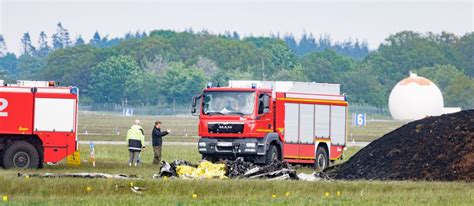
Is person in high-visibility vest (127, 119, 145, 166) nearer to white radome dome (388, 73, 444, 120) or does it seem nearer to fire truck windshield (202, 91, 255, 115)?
fire truck windshield (202, 91, 255, 115)

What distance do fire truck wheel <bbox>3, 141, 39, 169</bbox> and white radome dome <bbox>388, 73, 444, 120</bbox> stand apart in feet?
379

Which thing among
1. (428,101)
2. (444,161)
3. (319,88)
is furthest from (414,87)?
(444,161)

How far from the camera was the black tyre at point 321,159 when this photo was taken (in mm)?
53628

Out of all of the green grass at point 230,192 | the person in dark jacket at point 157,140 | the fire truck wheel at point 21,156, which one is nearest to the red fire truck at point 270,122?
the person in dark jacket at point 157,140

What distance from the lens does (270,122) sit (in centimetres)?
5053

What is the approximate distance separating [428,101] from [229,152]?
11454 centimetres

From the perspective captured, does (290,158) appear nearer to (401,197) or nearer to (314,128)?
(314,128)

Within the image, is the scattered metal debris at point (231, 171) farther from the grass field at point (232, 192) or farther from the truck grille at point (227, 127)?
the truck grille at point (227, 127)

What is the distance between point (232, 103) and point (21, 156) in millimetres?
7732

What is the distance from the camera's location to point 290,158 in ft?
173

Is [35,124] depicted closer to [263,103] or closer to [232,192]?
[263,103]

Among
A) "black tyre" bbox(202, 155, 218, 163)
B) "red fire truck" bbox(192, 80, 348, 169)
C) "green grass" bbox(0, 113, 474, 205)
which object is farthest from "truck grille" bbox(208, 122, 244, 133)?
"green grass" bbox(0, 113, 474, 205)

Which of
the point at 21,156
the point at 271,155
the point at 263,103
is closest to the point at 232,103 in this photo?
the point at 263,103

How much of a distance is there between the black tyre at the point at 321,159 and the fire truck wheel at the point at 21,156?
11476 mm
